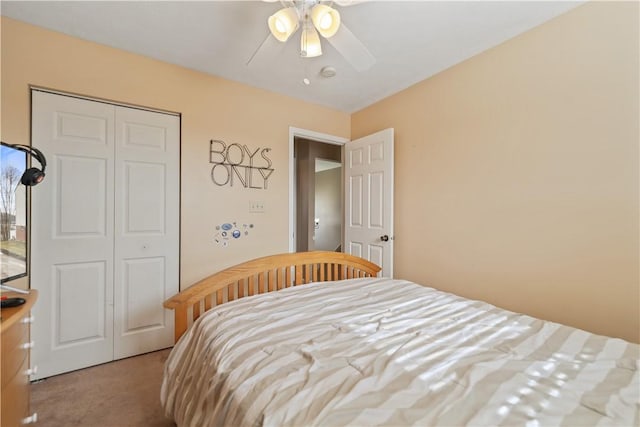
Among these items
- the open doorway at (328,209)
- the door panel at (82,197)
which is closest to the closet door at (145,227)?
the door panel at (82,197)

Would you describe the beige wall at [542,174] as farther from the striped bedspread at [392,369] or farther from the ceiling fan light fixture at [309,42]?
the ceiling fan light fixture at [309,42]

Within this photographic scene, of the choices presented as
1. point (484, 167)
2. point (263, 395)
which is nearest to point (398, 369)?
point (263, 395)

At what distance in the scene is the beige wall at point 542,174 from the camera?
149 centimetres

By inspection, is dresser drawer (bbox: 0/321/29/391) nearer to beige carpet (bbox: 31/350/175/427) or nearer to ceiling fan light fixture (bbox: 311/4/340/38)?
beige carpet (bbox: 31/350/175/427)

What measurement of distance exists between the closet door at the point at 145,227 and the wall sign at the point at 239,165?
0.32m

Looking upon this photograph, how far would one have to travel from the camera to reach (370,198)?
2.90 meters

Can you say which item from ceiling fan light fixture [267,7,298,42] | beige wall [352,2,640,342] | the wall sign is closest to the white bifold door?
the wall sign

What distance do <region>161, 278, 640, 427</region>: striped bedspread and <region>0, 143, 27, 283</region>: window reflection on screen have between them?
810 mm

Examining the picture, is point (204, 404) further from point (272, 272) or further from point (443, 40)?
point (443, 40)

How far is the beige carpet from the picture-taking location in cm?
149

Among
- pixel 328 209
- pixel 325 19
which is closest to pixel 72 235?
pixel 325 19

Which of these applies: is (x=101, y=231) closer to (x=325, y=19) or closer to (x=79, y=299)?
(x=79, y=299)

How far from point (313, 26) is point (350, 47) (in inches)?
9.6

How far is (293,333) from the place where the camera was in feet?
3.56
